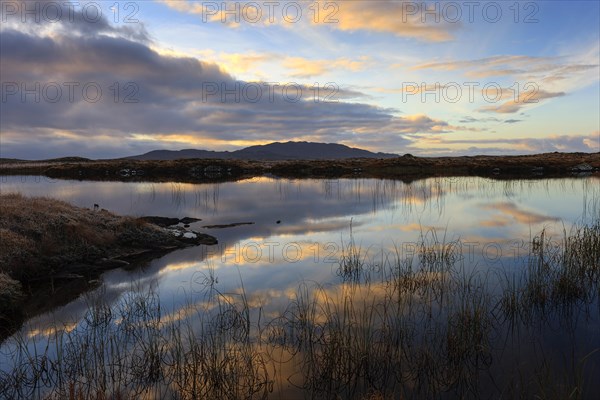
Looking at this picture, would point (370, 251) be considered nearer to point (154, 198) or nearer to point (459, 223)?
Result: point (459, 223)

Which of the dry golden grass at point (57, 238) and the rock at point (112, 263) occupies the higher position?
the dry golden grass at point (57, 238)

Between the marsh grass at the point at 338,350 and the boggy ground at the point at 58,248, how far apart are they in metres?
3.20

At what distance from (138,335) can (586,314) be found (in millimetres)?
11496

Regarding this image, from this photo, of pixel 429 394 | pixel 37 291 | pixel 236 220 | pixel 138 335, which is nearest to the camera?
pixel 429 394

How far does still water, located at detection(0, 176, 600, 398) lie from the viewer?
1292 cm

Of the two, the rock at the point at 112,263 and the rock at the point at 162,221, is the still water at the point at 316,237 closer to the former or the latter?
the rock at the point at 112,263

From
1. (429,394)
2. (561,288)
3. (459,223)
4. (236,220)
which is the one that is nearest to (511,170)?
(459,223)

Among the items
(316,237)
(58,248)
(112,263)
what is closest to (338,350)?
(112,263)

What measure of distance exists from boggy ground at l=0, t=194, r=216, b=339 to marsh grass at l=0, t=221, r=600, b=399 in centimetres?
320

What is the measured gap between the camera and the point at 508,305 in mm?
10828

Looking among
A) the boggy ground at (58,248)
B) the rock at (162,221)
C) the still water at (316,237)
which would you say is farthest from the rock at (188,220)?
the boggy ground at (58,248)

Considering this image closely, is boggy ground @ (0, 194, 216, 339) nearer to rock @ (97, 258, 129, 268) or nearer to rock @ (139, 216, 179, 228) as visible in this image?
rock @ (97, 258, 129, 268)

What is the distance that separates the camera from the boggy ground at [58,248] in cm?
1370

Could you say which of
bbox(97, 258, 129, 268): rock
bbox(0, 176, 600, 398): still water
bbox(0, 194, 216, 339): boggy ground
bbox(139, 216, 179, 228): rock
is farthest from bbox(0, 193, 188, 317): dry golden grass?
bbox(139, 216, 179, 228): rock
